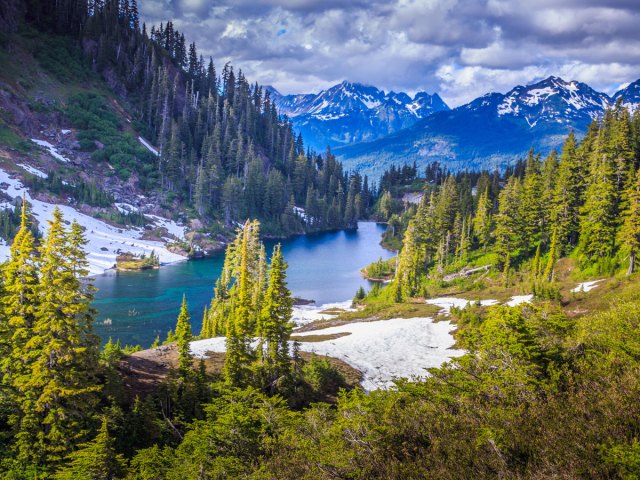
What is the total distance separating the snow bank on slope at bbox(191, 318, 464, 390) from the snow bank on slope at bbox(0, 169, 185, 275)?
54352 millimetres

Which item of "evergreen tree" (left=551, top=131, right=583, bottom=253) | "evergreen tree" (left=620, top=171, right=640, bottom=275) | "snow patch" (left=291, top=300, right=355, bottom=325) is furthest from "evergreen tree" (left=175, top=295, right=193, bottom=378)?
"evergreen tree" (left=551, top=131, right=583, bottom=253)

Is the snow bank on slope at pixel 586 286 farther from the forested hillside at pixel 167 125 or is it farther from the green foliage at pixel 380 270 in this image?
the forested hillside at pixel 167 125

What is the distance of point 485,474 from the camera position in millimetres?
8305

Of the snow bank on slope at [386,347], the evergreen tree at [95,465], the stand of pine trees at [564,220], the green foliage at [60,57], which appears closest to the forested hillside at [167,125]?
the green foliage at [60,57]

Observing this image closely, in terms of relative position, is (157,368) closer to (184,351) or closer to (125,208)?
(184,351)

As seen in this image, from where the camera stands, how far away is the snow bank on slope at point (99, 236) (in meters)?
80.5

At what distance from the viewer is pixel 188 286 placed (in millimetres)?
72375

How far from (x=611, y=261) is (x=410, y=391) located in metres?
46.0

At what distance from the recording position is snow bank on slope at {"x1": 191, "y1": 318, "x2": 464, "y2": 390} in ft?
94.2

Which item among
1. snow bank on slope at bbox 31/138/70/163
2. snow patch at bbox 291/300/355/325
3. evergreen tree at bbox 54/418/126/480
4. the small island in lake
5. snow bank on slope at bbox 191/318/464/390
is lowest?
snow patch at bbox 291/300/355/325

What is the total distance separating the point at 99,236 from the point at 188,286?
2887cm

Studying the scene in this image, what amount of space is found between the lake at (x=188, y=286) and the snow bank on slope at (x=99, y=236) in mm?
4978

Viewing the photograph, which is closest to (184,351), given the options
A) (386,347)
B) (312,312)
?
(386,347)

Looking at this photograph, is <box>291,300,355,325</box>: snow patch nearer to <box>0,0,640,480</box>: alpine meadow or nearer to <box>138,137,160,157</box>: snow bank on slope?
<box>0,0,640,480</box>: alpine meadow
